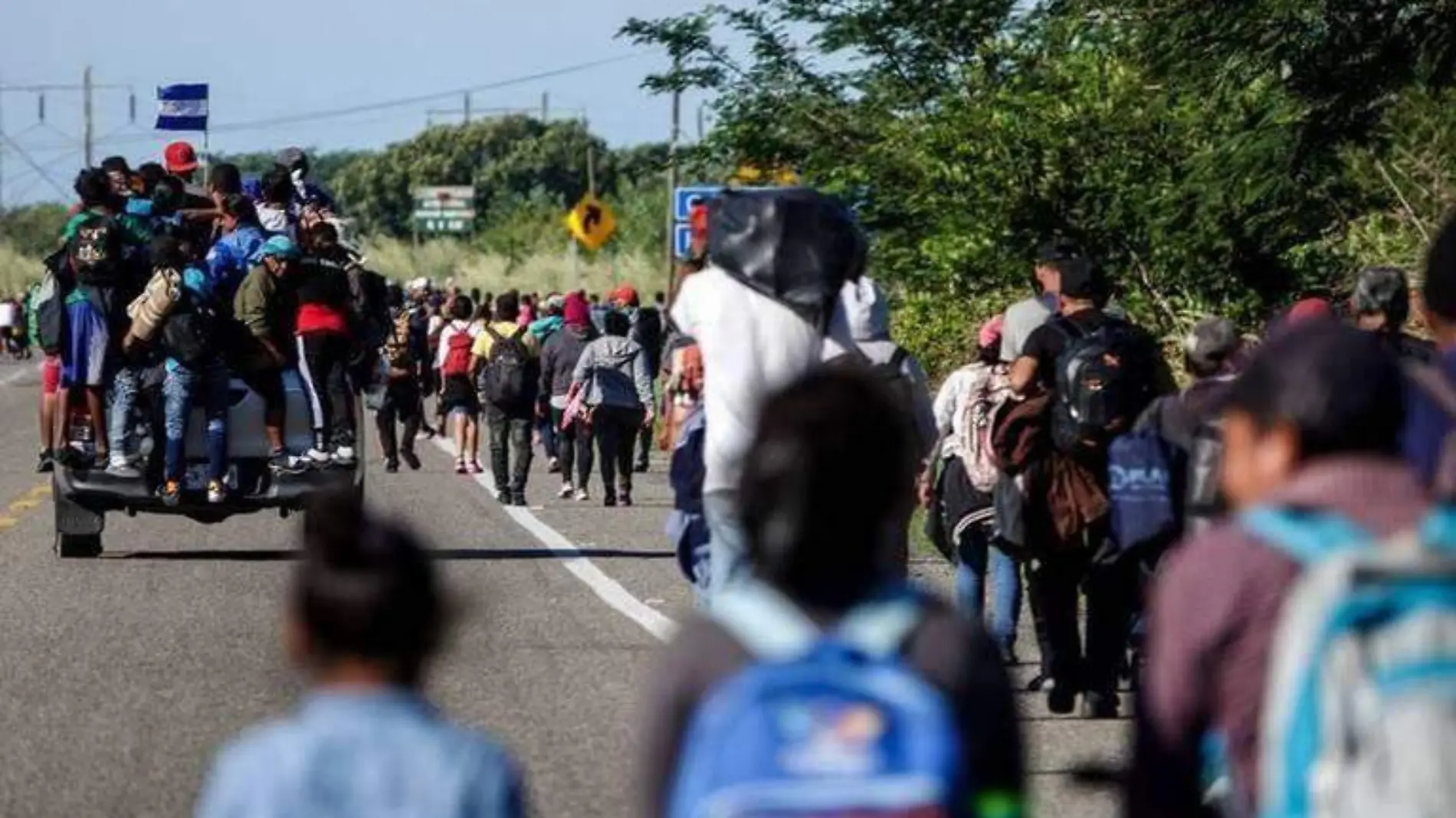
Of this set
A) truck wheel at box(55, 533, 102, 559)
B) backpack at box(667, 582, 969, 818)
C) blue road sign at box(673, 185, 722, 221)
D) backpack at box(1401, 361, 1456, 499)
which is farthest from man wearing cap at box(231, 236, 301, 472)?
backpack at box(667, 582, 969, 818)

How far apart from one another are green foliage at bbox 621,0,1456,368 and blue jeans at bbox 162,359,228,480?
6.24 meters

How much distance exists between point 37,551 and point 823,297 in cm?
1176

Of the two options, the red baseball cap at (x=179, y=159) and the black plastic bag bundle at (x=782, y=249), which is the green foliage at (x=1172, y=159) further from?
the black plastic bag bundle at (x=782, y=249)

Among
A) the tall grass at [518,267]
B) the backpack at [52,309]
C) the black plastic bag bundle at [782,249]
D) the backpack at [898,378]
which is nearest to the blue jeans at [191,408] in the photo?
the backpack at [52,309]

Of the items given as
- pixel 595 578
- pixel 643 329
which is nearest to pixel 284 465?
pixel 595 578

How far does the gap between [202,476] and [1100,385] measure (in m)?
8.95

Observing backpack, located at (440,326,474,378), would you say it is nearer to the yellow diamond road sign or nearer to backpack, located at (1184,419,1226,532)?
the yellow diamond road sign

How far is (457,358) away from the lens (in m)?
30.3

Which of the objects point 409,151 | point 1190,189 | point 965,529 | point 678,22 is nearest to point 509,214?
point 409,151

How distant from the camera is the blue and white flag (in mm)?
29609

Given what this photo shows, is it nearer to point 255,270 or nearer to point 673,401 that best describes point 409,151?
point 255,270

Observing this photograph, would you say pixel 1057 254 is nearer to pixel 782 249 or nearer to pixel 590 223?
pixel 782 249

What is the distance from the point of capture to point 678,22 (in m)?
33.2

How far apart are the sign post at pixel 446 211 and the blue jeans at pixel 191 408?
118m
